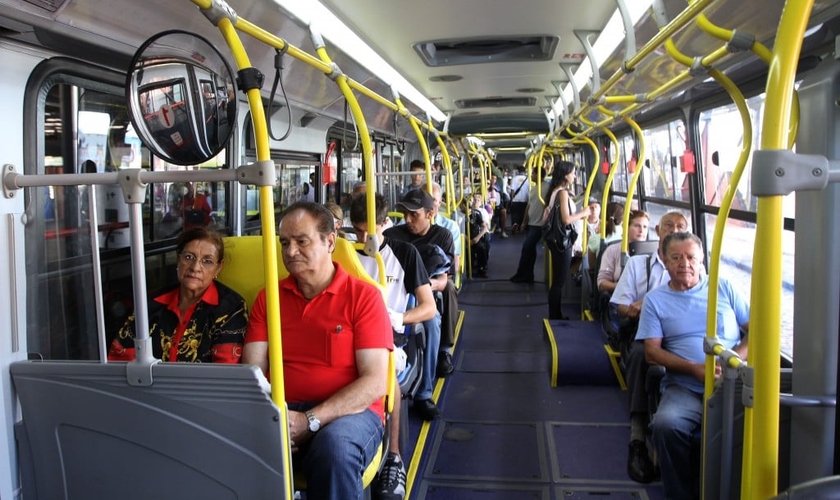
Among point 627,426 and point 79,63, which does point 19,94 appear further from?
point 627,426

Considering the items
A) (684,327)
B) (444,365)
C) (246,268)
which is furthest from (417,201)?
(684,327)

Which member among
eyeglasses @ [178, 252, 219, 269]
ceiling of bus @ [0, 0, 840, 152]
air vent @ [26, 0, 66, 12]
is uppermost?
ceiling of bus @ [0, 0, 840, 152]

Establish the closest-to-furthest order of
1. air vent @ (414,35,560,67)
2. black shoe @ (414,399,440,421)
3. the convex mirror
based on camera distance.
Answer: the convex mirror, air vent @ (414,35,560,67), black shoe @ (414,399,440,421)

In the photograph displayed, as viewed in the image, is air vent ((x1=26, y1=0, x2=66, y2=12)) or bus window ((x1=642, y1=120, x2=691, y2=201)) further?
bus window ((x1=642, y1=120, x2=691, y2=201))

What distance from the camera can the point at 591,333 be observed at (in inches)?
215

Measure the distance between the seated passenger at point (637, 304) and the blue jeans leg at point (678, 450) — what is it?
1.99 feet

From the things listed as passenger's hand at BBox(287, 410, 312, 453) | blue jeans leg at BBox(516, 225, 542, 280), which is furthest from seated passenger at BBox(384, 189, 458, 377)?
blue jeans leg at BBox(516, 225, 542, 280)

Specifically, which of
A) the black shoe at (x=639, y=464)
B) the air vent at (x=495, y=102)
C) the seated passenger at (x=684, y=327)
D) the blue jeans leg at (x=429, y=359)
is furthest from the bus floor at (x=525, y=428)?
the air vent at (x=495, y=102)

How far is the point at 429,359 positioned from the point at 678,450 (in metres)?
1.87

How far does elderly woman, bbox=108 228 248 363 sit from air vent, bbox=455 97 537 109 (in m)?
4.73

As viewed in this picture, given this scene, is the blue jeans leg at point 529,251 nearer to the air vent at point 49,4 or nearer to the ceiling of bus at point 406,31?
the ceiling of bus at point 406,31

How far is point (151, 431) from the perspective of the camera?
6.82ft

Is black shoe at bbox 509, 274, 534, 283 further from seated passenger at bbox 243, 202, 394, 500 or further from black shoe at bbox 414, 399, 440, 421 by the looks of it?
seated passenger at bbox 243, 202, 394, 500

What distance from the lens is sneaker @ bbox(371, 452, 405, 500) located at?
3027 mm
